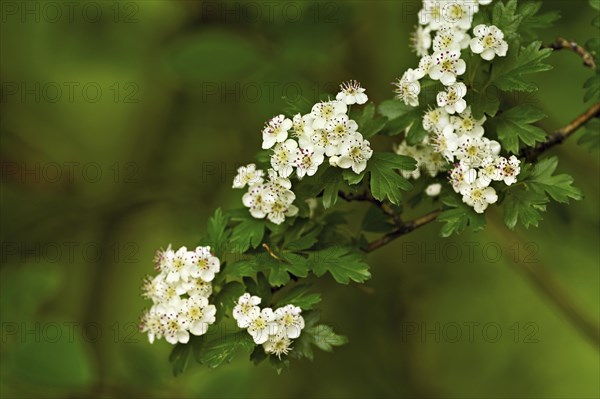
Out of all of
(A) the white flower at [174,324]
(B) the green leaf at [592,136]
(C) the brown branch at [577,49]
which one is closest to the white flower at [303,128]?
(A) the white flower at [174,324]

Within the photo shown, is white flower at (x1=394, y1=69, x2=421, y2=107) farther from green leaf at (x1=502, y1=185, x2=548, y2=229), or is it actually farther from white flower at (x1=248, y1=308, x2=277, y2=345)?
white flower at (x1=248, y1=308, x2=277, y2=345)

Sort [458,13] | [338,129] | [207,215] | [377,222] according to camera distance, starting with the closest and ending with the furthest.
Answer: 1. [338,129]
2. [458,13]
3. [377,222]
4. [207,215]

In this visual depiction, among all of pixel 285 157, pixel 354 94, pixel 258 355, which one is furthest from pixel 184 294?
pixel 354 94

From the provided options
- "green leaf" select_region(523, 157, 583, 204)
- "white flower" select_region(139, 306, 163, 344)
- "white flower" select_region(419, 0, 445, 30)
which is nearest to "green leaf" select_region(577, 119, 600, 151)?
"green leaf" select_region(523, 157, 583, 204)

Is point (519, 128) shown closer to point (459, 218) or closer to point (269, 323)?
point (459, 218)

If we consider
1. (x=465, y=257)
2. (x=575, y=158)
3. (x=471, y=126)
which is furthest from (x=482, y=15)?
(x=465, y=257)

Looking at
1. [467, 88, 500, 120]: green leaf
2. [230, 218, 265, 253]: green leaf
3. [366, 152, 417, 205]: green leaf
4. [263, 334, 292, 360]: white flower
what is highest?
[467, 88, 500, 120]: green leaf
